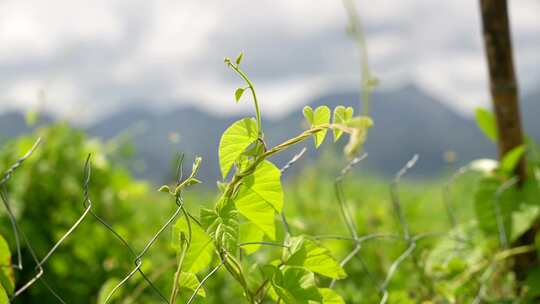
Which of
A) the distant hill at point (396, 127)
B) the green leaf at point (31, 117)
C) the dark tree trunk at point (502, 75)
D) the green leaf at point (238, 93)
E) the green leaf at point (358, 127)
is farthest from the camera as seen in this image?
the distant hill at point (396, 127)

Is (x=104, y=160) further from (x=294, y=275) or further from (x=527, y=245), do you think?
(x=294, y=275)

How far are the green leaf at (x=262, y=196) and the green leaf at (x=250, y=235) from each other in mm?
42

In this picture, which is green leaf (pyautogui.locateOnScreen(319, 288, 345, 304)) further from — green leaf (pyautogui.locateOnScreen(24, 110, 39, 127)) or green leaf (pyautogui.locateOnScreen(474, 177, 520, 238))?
green leaf (pyautogui.locateOnScreen(24, 110, 39, 127))

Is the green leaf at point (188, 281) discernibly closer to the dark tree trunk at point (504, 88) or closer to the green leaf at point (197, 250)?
the green leaf at point (197, 250)

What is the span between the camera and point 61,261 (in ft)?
4.83

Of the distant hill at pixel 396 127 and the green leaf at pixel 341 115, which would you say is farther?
the distant hill at pixel 396 127

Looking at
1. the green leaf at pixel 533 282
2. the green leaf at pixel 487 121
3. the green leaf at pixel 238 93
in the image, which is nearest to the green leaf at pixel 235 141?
the green leaf at pixel 238 93

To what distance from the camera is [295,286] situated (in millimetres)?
566

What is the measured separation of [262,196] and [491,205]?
73cm

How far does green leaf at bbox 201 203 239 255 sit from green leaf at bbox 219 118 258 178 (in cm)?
4

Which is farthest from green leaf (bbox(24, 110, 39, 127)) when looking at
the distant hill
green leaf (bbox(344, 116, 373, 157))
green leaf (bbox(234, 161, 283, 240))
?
the distant hill

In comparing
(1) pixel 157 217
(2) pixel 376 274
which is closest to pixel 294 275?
(2) pixel 376 274

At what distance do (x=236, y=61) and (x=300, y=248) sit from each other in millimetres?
199

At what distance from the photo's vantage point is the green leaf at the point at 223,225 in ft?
1.66
